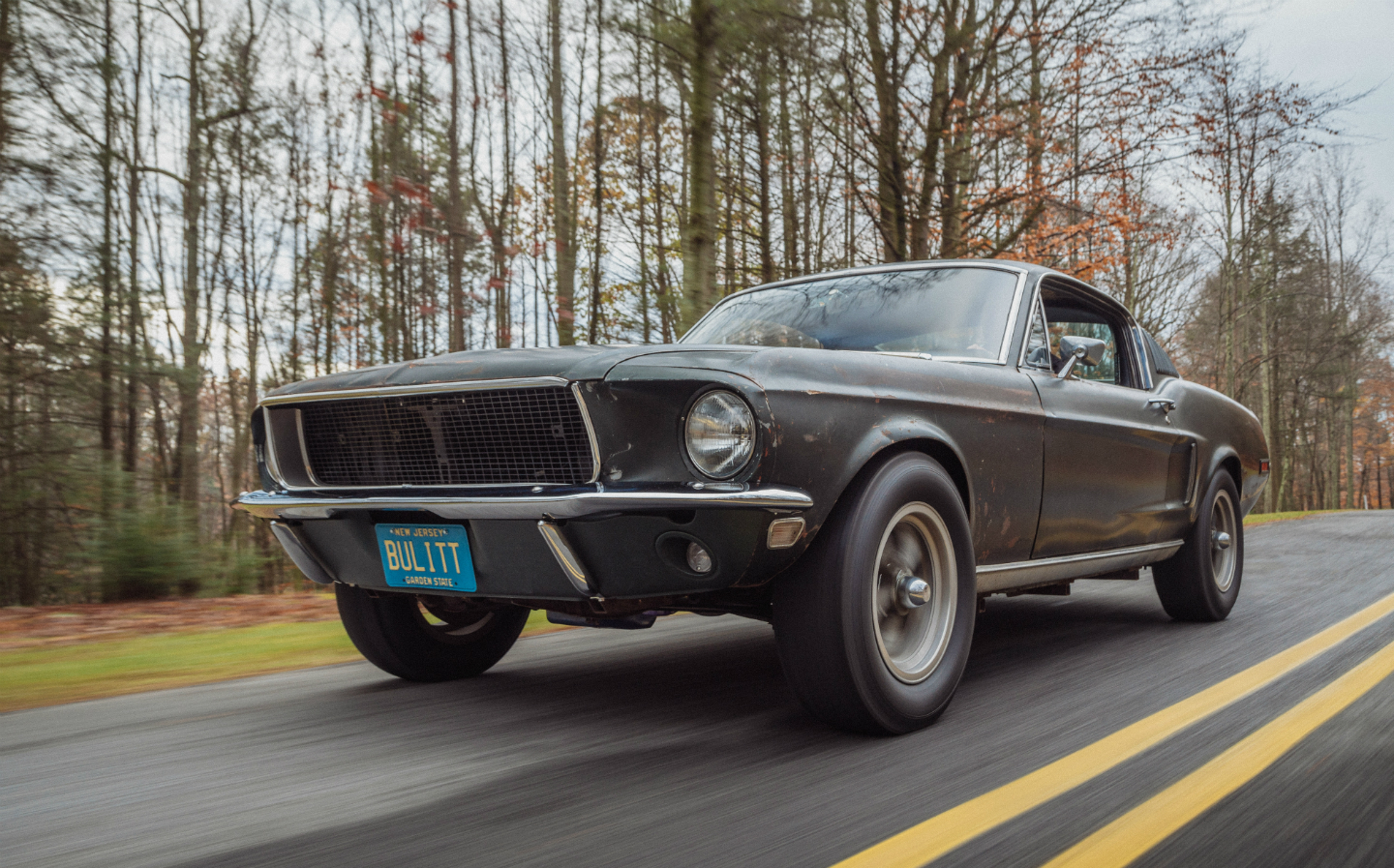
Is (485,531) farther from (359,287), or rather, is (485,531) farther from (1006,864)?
(359,287)

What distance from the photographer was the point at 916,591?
2986mm

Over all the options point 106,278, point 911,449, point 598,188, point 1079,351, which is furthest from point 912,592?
point 598,188

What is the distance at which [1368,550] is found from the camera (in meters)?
8.59

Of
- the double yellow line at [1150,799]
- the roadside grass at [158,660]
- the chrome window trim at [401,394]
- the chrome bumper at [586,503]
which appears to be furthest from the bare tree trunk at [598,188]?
the double yellow line at [1150,799]

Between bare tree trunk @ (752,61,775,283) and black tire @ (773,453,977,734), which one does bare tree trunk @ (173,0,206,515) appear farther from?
black tire @ (773,453,977,734)

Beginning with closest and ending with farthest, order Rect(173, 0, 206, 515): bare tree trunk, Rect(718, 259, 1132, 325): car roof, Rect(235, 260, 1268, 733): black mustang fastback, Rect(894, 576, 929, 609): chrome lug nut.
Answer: Rect(235, 260, 1268, 733): black mustang fastback → Rect(894, 576, 929, 609): chrome lug nut → Rect(718, 259, 1132, 325): car roof → Rect(173, 0, 206, 515): bare tree trunk

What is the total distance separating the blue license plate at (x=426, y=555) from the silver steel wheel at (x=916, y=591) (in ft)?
4.00

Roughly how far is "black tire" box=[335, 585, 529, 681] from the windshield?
145 cm

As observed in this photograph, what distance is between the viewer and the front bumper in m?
2.50

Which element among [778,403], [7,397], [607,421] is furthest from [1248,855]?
[7,397]

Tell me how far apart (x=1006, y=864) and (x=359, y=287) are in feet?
50.7

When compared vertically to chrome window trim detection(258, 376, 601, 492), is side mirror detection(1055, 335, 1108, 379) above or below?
above

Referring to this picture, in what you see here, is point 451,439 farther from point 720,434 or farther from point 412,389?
point 720,434

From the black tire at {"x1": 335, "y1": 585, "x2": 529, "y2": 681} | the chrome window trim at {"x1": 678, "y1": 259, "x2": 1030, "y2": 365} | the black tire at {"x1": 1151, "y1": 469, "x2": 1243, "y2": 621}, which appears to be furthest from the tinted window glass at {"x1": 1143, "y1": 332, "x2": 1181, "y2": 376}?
the black tire at {"x1": 335, "y1": 585, "x2": 529, "y2": 681}
